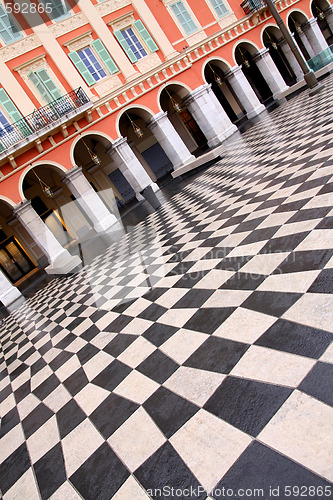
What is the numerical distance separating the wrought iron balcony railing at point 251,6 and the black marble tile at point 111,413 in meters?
20.6

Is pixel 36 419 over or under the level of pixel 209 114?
under

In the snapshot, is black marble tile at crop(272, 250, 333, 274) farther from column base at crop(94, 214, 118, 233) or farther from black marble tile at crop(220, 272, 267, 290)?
column base at crop(94, 214, 118, 233)

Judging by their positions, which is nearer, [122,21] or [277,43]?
[122,21]

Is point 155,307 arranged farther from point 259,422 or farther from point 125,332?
point 259,422

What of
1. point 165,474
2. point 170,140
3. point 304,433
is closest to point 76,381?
point 165,474

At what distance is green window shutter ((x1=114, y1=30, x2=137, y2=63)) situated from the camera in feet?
46.1

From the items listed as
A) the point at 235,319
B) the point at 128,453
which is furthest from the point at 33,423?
the point at 235,319

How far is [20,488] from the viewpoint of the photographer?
2092 mm

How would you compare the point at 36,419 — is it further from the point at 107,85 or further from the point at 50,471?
the point at 107,85

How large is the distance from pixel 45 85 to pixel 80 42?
265cm

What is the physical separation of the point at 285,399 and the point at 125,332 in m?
2.07

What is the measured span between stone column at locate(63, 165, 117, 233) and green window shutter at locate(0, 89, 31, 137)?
2382mm

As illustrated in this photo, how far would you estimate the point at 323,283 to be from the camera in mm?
2123

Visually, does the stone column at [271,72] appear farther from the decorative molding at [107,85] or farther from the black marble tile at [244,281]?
the black marble tile at [244,281]
